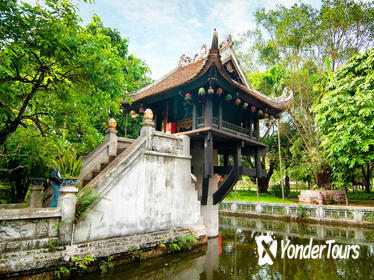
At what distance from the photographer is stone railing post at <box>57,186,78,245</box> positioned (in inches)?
178

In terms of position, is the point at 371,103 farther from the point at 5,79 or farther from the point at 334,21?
the point at 5,79

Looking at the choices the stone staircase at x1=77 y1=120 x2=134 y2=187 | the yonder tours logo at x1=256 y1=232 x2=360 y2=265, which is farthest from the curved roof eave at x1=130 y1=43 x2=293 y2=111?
the yonder tours logo at x1=256 y1=232 x2=360 y2=265

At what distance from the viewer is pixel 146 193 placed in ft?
20.0

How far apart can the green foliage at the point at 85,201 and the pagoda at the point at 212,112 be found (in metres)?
3.46

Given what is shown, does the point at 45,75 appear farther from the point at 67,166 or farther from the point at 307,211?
the point at 307,211

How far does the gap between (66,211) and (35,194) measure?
5.55 feet

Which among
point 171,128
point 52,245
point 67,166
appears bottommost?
point 52,245

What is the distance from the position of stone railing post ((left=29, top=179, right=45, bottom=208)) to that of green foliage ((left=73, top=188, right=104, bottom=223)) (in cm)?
153

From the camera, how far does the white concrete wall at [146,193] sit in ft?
17.2

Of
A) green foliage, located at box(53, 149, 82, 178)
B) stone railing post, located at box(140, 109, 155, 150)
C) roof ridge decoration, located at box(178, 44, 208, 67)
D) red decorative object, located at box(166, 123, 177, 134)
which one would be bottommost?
green foliage, located at box(53, 149, 82, 178)

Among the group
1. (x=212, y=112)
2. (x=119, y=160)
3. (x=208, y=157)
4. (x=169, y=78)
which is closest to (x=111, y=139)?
(x=119, y=160)

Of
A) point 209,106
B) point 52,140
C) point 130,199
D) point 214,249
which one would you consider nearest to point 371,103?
point 209,106

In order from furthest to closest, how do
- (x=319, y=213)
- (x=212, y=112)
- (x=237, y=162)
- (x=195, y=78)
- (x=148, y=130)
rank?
(x=319, y=213) < (x=237, y=162) < (x=212, y=112) < (x=195, y=78) < (x=148, y=130)

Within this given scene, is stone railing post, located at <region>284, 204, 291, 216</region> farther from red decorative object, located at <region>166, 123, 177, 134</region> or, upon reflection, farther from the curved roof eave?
red decorative object, located at <region>166, 123, 177, 134</region>
